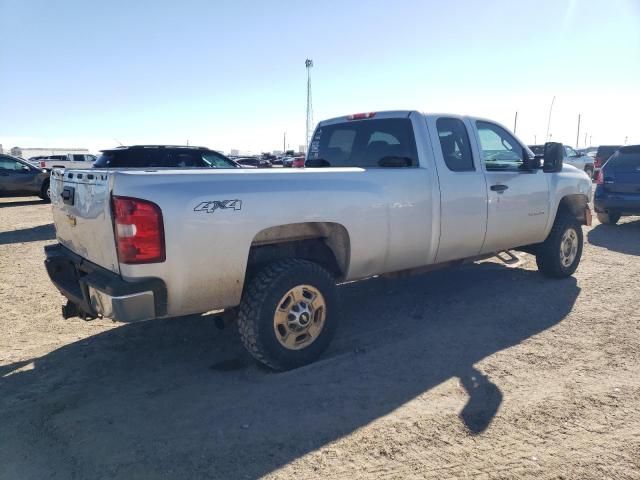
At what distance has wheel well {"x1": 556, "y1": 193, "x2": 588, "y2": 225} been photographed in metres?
6.25

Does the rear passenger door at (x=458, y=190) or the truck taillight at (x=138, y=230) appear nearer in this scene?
the truck taillight at (x=138, y=230)

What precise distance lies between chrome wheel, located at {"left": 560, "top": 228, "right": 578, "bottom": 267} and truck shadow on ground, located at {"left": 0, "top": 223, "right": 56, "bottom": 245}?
28.2 feet

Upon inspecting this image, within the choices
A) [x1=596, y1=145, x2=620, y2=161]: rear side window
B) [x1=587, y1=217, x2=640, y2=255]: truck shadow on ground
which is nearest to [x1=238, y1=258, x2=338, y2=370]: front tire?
[x1=587, y1=217, x2=640, y2=255]: truck shadow on ground

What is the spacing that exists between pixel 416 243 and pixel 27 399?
3297 mm

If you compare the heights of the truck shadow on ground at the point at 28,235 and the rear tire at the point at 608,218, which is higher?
the truck shadow on ground at the point at 28,235

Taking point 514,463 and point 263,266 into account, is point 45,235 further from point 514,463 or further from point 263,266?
point 514,463

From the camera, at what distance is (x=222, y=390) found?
3486 millimetres

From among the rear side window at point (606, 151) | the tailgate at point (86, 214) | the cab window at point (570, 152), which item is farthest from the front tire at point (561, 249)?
the cab window at point (570, 152)

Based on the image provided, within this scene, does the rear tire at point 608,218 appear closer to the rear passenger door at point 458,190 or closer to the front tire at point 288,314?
the rear passenger door at point 458,190

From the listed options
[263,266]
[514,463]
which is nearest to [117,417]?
[263,266]

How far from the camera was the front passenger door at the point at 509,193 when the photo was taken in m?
5.08

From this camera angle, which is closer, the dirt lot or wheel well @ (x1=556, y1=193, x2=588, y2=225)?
the dirt lot

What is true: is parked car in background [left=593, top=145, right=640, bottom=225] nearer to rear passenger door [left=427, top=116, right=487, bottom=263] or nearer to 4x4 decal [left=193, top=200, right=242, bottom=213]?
rear passenger door [left=427, top=116, right=487, bottom=263]

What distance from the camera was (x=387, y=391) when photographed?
3.43m
